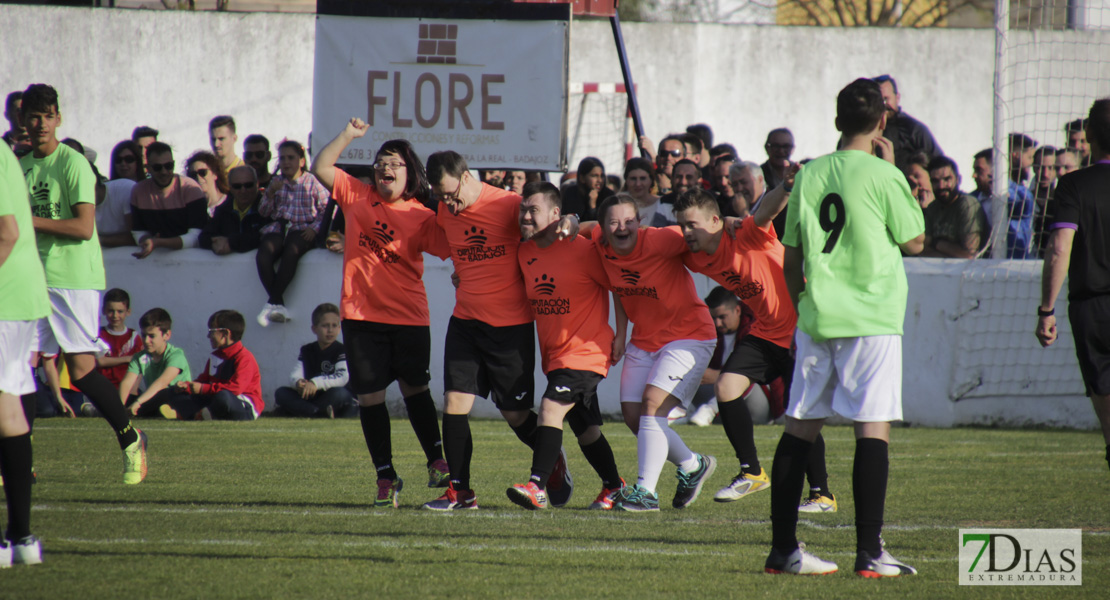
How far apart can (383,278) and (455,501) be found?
125 centimetres

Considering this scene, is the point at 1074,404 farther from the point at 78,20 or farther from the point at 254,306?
the point at 78,20

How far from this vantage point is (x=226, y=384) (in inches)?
426

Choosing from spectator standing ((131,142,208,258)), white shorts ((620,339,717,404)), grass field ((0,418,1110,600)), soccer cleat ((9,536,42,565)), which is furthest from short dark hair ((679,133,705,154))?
soccer cleat ((9,536,42,565))

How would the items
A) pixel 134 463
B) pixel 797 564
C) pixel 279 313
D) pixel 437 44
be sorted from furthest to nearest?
pixel 437 44 < pixel 279 313 < pixel 134 463 < pixel 797 564

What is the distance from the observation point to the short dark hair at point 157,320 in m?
10.8

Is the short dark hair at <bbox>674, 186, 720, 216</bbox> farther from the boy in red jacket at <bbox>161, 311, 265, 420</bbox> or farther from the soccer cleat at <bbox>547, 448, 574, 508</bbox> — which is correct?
the boy in red jacket at <bbox>161, 311, 265, 420</bbox>

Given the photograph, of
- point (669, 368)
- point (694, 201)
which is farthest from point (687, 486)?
point (694, 201)

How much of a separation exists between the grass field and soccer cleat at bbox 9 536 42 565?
2.4 inches

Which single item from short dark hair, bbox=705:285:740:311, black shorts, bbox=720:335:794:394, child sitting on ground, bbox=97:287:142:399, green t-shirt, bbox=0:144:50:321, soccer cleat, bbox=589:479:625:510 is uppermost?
green t-shirt, bbox=0:144:50:321

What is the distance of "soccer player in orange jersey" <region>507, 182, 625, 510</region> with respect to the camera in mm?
5992

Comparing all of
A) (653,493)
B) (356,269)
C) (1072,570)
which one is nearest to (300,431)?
(356,269)

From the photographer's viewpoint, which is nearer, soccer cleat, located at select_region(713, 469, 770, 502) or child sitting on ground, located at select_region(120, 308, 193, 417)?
soccer cleat, located at select_region(713, 469, 770, 502)

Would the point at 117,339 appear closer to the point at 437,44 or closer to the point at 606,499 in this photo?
the point at 437,44

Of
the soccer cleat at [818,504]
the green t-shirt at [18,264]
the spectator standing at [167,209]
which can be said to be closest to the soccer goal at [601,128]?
the spectator standing at [167,209]
